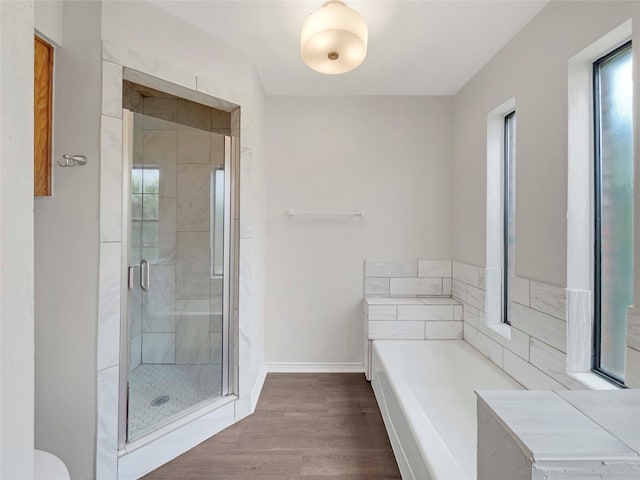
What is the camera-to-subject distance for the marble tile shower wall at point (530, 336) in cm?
154

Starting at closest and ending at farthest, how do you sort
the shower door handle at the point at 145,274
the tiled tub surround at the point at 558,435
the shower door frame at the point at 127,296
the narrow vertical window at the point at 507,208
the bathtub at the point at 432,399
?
1. the tiled tub surround at the point at 558,435
2. the bathtub at the point at 432,399
3. the shower door frame at the point at 127,296
4. the shower door handle at the point at 145,274
5. the narrow vertical window at the point at 507,208

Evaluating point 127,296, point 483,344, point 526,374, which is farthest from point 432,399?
point 127,296

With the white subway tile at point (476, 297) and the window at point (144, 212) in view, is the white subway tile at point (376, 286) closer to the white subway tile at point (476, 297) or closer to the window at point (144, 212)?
the white subway tile at point (476, 297)

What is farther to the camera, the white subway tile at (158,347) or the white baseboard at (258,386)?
the white baseboard at (258,386)

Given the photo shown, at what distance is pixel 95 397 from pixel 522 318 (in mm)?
2279

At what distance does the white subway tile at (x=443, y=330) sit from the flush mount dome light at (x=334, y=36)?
200cm

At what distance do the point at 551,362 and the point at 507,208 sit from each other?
3.55 ft

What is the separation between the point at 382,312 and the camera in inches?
102

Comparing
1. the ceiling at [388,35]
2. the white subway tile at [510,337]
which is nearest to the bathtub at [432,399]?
the white subway tile at [510,337]

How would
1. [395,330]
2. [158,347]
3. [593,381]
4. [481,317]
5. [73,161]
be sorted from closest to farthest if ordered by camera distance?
[593,381], [73,161], [158,347], [481,317], [395,330]

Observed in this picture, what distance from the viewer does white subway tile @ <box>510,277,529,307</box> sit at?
1.79m

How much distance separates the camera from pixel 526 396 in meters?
0.60

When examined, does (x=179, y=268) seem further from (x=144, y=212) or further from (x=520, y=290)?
(x=520, y=290)

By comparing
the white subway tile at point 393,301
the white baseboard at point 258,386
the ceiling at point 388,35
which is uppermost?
the ceiling at point 388,35
